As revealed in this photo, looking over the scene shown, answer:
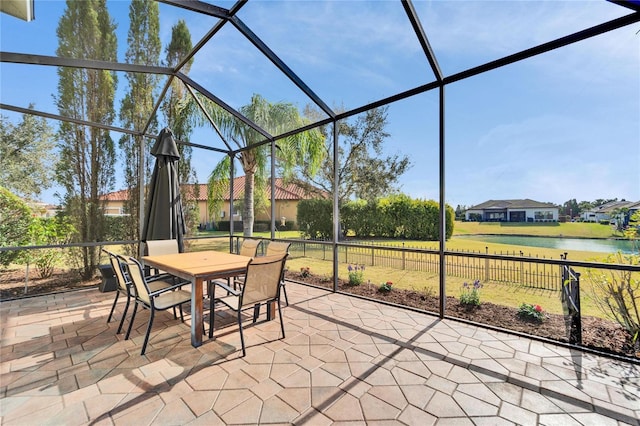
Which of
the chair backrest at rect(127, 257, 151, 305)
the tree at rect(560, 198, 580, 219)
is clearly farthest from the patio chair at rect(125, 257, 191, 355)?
the tree at rect(560, 198, 580, 219)

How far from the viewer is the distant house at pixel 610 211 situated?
3.01 m

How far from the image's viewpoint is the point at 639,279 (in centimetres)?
275

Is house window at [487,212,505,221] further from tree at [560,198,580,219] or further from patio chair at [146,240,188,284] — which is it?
patio chair at [146,240,188,284]

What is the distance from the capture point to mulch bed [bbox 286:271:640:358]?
2.83 m

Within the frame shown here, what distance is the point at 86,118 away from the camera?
5.96m

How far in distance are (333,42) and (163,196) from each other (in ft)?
12.6

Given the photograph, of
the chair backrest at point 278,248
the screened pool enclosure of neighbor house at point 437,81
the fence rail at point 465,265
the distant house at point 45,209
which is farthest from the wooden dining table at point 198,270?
the distant house at point 45,209

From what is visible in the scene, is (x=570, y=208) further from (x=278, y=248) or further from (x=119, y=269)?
(x=119, y=269)

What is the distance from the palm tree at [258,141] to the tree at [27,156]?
3520 mm

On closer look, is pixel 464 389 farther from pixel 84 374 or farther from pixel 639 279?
pixel 84 374

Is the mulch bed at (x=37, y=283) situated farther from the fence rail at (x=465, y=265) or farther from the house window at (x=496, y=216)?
the house window at (x=496, y=216)

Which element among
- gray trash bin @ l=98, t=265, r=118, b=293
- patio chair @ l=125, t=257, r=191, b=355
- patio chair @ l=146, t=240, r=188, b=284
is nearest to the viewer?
patio chair @ l=125, t=257, r=191, b=355

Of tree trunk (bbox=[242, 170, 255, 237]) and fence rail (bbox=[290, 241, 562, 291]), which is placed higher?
tree trunk (bbox=[242, 170, 255, 237])

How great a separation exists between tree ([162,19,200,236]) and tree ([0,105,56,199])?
2.42 metres
